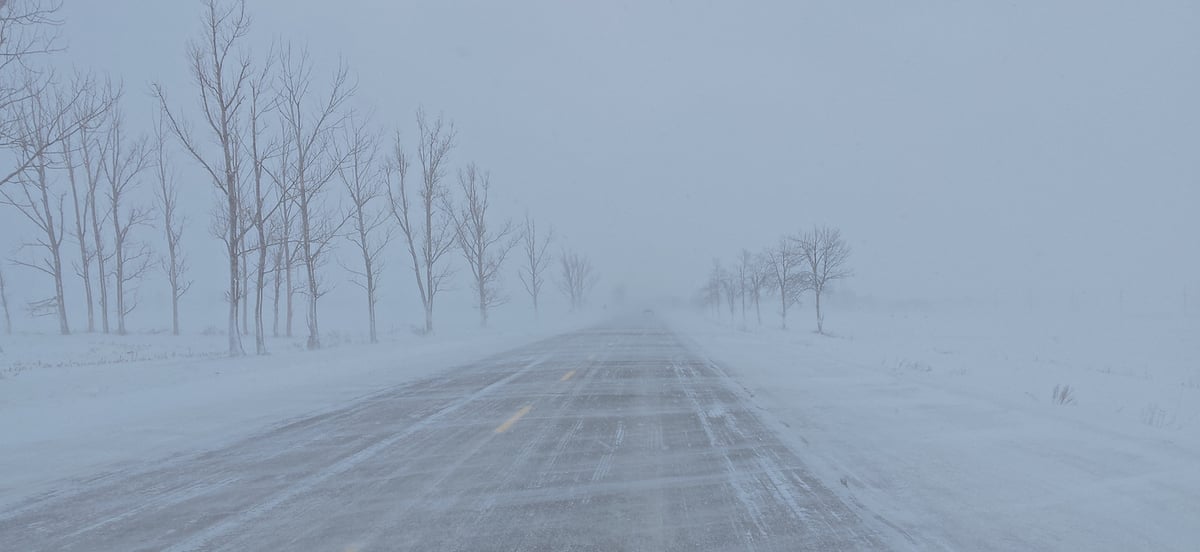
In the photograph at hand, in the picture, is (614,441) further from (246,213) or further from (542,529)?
(246,213)

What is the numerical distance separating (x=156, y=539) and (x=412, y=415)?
16.6 ft

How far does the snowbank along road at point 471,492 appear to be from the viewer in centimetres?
456

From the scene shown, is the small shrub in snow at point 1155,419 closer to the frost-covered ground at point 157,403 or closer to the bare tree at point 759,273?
the frost-covered ground at point 157,403

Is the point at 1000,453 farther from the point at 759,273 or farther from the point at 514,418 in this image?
the point at 759,273

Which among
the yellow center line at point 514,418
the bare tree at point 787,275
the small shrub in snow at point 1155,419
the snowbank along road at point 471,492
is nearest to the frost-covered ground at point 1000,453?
the small shrub in snow at point 1155,419

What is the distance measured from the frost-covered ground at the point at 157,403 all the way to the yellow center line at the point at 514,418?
3045mm

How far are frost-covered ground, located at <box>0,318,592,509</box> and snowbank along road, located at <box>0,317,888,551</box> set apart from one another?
0.77 meters

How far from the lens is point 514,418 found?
928cm

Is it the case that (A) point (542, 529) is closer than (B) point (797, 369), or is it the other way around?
(A) point (542, 529)

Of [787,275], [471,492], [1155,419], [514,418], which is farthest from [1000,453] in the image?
[787,275]

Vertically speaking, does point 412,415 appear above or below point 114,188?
below

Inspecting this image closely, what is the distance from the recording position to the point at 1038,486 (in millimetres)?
5691

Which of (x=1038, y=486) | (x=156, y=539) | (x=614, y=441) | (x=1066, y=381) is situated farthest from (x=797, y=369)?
(x=156, y=539)

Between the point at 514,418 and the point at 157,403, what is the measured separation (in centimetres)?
626
